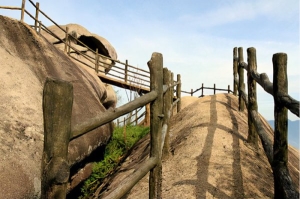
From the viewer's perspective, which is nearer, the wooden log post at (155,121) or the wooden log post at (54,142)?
the wooden log post at (54,142)

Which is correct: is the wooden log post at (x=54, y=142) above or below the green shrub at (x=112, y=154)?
above

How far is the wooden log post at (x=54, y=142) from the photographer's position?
5.16ft

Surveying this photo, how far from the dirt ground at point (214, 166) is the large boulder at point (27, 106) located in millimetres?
1244

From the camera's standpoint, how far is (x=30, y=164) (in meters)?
3.31

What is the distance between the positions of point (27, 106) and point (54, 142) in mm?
2582

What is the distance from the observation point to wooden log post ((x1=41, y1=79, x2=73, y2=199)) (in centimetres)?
157

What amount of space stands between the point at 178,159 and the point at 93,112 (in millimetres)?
2097

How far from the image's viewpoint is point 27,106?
389 cm

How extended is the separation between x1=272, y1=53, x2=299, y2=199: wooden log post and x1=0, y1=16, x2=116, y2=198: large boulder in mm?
2519

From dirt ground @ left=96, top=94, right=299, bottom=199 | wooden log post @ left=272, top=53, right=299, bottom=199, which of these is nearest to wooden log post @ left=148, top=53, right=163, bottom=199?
dirt ground @ left=96, top=94, right=299, bottom=199

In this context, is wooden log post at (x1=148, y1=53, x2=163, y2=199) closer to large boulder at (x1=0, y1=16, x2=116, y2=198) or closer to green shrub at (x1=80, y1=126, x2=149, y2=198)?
large boulder at (x1=0, y1=16, x2=116, y2=198)

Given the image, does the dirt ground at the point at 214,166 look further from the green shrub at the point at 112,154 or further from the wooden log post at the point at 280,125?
the green shrub at the point at 112,154

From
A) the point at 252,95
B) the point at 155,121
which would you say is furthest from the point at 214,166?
the point at 252,95

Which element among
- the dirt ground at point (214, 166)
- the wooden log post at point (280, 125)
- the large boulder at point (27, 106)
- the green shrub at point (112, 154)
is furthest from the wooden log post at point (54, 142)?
the green shrub at point (112, 154)
